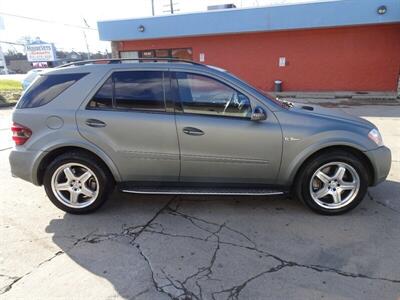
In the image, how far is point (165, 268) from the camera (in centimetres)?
290

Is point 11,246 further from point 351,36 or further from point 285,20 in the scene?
point 351,36

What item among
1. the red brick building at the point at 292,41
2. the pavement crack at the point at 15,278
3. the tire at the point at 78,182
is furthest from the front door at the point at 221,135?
the red brick building at the point at 292,41

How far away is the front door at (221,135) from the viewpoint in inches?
142

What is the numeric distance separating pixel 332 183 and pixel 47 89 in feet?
11.5

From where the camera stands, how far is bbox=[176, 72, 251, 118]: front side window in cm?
368

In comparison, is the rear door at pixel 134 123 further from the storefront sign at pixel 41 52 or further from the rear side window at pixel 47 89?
the storefront sign at pixel 41 52

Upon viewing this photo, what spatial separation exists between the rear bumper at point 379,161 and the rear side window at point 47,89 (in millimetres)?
3446

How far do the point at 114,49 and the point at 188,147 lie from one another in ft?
55.7

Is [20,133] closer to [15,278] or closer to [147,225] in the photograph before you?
[15,278]

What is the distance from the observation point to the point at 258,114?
3.55 metres

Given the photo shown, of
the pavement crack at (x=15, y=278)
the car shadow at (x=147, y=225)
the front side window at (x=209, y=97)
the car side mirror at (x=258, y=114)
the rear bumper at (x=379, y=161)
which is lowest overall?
the car shadow at (x=147, y=225)

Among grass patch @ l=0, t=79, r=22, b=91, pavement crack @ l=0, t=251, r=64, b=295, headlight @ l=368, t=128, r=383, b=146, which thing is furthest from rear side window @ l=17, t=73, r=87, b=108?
grass patch @ l=0, t=79, r=22, b=91

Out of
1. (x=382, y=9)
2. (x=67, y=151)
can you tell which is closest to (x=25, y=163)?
(x=67, y=151)

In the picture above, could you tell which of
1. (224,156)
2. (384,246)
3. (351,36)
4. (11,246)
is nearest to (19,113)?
(11,246)
